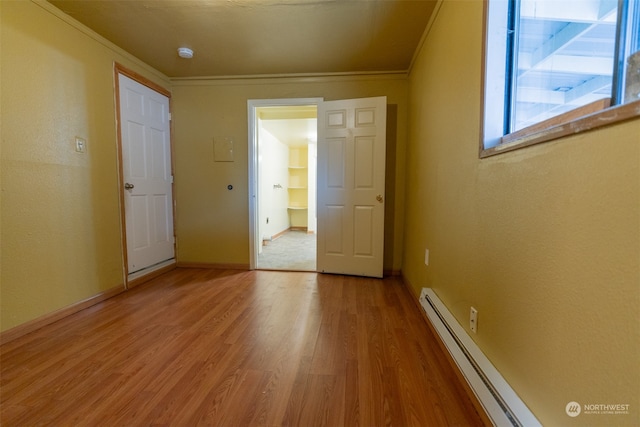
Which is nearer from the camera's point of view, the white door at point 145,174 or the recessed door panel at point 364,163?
the white door at point 145,174

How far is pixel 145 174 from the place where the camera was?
9.00ft

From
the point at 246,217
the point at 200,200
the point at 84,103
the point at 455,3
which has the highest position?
the point at 455,3

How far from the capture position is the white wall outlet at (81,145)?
205cm

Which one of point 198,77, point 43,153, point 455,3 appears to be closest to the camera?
point 455,3

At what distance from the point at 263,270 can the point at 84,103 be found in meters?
2.23

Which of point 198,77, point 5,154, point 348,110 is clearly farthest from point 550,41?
point 198,77

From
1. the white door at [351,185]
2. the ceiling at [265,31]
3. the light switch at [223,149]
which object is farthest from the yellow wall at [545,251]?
the light switch at [223,149]

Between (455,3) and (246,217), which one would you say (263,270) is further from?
(455,3)

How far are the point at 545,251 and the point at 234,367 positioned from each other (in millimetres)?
1434

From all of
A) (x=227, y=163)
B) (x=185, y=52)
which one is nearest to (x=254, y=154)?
(x=227, y=163)

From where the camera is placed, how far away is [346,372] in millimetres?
1329

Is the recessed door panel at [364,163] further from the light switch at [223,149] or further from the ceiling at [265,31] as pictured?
the light switch at [223,149]

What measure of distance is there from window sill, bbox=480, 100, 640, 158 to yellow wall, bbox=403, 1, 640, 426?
0.07 feet

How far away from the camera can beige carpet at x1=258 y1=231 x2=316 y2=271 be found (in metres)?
3.29
